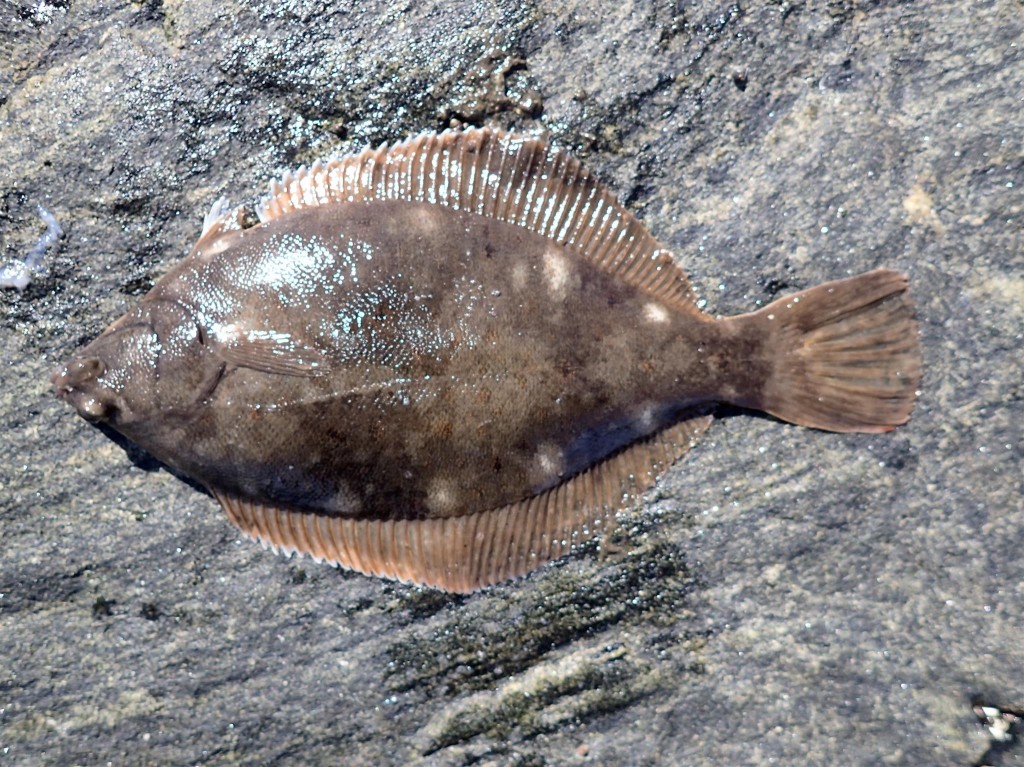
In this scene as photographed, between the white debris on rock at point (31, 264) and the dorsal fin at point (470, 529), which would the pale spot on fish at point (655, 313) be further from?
the white debris on rock at point (31, 264)

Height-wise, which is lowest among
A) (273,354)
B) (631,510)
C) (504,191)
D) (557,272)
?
(631,510)

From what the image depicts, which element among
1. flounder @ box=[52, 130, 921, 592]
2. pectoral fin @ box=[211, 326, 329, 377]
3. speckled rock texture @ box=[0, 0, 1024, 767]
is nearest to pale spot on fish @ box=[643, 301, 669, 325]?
flounder @ box=[52, 130, 921, 592]

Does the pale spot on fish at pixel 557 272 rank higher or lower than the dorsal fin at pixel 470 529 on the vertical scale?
higher

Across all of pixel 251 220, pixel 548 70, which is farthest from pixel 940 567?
pixel 251 220

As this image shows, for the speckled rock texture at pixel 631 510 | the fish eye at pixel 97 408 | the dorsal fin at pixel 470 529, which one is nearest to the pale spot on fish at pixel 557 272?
the speckled rock texture at pixel 631 510

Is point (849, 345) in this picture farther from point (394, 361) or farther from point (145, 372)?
point (145, 372)

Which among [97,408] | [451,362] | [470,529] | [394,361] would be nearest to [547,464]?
[470,529]
